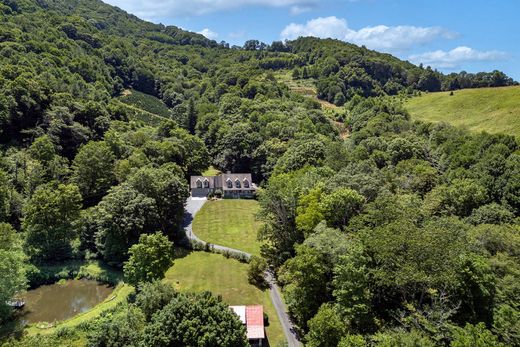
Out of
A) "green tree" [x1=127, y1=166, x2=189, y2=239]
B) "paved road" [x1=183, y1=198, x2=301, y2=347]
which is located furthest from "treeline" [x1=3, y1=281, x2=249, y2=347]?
"green tree" [x1=127, y1=166, x2=189, y2=239]

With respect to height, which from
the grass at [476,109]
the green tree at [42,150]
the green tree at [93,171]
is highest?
the grass at [476,109]

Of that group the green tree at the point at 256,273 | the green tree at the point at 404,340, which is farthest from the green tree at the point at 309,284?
the green tree at the point at 404,340

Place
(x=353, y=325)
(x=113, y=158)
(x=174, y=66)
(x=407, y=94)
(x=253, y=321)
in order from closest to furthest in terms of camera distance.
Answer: (x=353, y=325)
(x=253, y=321)
(x=113, y=158)
(x=407, y=94)
(x=174, y=66)

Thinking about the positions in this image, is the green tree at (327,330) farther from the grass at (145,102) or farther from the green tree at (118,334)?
the grass at (145,102)

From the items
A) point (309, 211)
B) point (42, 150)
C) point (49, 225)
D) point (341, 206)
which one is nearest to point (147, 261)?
point (49, 225)

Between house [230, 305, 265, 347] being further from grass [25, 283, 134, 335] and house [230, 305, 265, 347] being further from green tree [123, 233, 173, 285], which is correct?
grass [25, 283, 134, 335]

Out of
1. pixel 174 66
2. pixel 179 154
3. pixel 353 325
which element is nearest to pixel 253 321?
pixel 353 325

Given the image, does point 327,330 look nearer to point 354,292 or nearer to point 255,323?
point 354,292

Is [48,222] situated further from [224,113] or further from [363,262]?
[224,113]
